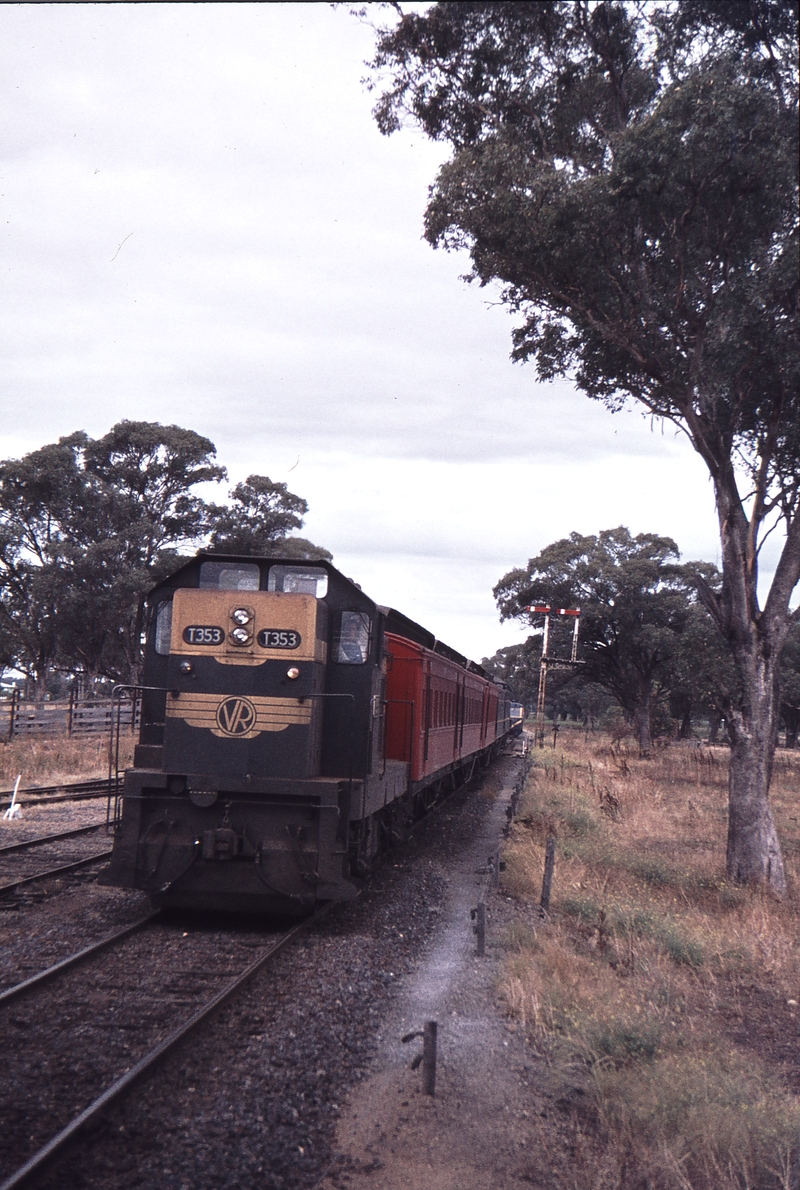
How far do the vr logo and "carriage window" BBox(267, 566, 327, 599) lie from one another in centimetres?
117

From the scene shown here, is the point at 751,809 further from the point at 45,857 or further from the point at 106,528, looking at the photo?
the point at 106,528

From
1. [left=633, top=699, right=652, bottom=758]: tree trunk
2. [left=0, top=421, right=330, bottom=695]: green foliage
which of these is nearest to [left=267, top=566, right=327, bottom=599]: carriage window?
[left=0, top=421, right=330, bottom=695]: green foliage

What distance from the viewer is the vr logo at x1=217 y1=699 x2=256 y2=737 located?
→ 890 centimetres

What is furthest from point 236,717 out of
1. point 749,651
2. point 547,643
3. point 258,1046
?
point 547,643

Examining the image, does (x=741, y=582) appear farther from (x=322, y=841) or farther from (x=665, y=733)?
(x=665, y=733)

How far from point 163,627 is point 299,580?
160 cm

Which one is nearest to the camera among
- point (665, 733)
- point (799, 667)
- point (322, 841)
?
point (322, 841)

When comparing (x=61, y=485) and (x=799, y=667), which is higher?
(x=61, y=485)

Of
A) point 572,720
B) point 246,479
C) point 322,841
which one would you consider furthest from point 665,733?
point 572,720

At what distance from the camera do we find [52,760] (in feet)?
77.0

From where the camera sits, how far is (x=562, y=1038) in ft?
20.7

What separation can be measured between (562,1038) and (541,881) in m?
5.18

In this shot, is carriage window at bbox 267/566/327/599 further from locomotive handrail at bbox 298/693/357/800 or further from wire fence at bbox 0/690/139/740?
wire fence at bbox 0/690/139/740

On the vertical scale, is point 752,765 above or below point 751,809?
above
